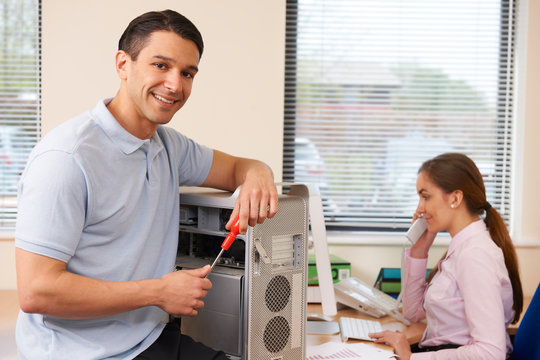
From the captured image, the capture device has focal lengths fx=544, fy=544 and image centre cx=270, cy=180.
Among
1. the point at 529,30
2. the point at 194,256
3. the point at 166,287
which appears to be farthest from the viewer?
the point at 529,30

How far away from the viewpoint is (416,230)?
2174mm

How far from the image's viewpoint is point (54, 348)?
118 cm

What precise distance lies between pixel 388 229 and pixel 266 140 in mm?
802

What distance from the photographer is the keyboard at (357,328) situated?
1.77 meters

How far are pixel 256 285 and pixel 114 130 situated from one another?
0.50 m

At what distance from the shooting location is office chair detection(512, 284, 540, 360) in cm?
171

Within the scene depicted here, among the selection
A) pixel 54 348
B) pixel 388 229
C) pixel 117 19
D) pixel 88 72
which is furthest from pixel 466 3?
pixel 54 348

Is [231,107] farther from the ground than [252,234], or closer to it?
farther from the ground

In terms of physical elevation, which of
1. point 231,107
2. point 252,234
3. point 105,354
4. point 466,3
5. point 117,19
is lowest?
point 105,354

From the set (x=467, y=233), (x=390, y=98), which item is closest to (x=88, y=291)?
(x=467, y=233)

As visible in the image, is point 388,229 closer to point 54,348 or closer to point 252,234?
point 252,234

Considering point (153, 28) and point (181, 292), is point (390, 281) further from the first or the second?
point (153, 28)

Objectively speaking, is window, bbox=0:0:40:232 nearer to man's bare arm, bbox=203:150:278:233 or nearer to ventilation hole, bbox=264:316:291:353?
man's bare arm, bbox=203:150:278:233

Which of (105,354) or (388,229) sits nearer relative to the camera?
(105,354)
